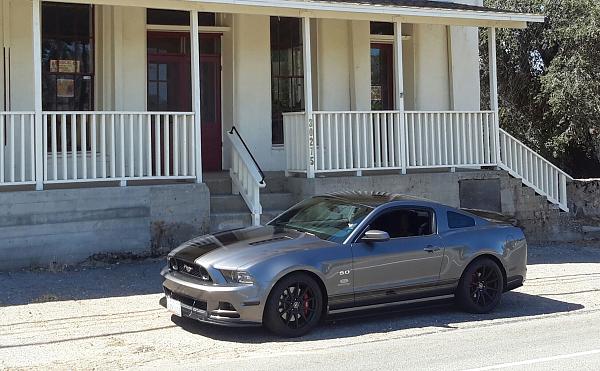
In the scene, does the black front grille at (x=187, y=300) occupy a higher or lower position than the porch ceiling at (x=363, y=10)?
lower

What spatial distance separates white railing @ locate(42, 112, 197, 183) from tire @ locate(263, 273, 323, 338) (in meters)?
4.69

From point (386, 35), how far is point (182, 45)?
4531 millimetres

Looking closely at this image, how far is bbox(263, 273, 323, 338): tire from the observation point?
7.00m

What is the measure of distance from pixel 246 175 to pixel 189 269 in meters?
4.78

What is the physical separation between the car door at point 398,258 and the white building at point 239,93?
13.0 ft

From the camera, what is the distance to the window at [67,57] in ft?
39.7

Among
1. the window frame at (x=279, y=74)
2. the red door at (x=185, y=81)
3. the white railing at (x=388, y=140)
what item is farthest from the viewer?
the window frame at (x=279, y=74)

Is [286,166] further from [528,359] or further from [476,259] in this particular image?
[528,359]

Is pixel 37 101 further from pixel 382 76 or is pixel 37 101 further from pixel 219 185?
pixel 382 76

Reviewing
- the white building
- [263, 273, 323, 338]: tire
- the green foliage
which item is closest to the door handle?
[263, 273, 323, 338]: tire

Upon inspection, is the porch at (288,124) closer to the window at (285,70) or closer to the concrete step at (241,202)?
the window at (285,70)

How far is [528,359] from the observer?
20.9 feet

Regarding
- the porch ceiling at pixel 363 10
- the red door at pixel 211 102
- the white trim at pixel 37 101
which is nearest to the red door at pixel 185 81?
the red door at pixel 211 102

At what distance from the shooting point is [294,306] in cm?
716
